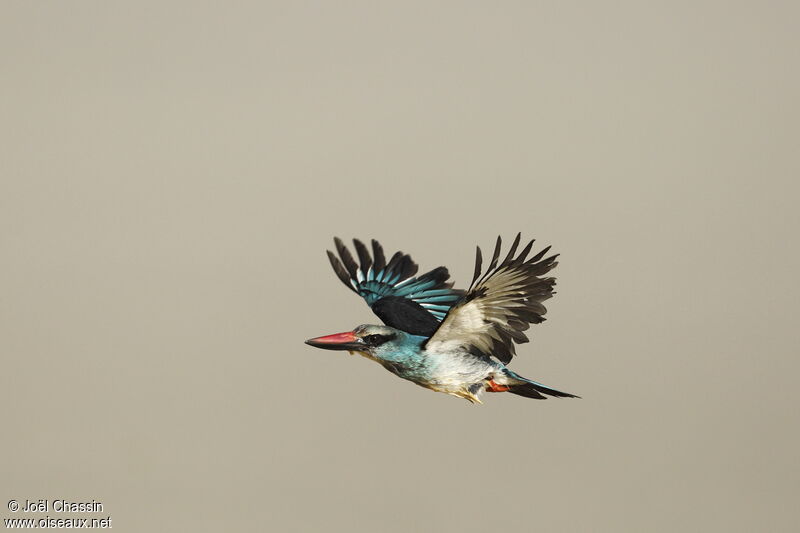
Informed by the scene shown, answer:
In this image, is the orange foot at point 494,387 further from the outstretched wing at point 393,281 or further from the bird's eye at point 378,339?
the outstretched wing at point 393,281

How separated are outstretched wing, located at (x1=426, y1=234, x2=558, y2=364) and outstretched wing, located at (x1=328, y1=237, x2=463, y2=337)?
88 centimetres

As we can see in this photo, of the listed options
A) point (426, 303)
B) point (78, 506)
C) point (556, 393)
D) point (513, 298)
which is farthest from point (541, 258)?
point (78, 506)

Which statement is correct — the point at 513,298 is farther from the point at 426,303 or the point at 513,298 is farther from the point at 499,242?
the point at 426,303

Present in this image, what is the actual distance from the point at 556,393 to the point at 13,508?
4307mm

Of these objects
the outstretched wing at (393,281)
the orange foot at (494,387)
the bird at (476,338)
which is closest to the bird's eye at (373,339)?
the bird at (476,338)

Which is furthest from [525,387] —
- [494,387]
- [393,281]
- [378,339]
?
[393,281]

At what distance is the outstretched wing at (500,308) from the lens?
16.8 ft

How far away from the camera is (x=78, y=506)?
25.9 ft

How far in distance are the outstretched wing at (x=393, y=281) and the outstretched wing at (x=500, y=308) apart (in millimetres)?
876

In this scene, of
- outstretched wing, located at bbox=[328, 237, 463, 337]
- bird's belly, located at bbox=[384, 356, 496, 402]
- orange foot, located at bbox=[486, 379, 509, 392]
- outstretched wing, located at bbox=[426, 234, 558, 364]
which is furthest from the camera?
outstretched wing, located at bbox=[328, 237, 463, 337]

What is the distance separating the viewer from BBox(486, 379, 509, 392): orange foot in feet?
18.2

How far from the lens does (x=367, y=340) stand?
5434 mm

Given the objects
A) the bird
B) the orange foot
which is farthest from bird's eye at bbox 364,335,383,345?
the orange foot

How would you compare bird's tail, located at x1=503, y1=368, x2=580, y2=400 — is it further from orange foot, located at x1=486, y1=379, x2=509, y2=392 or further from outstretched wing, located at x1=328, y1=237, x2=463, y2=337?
outstretched wing, located at x1=328, y1=237, x2=463, y2=337
